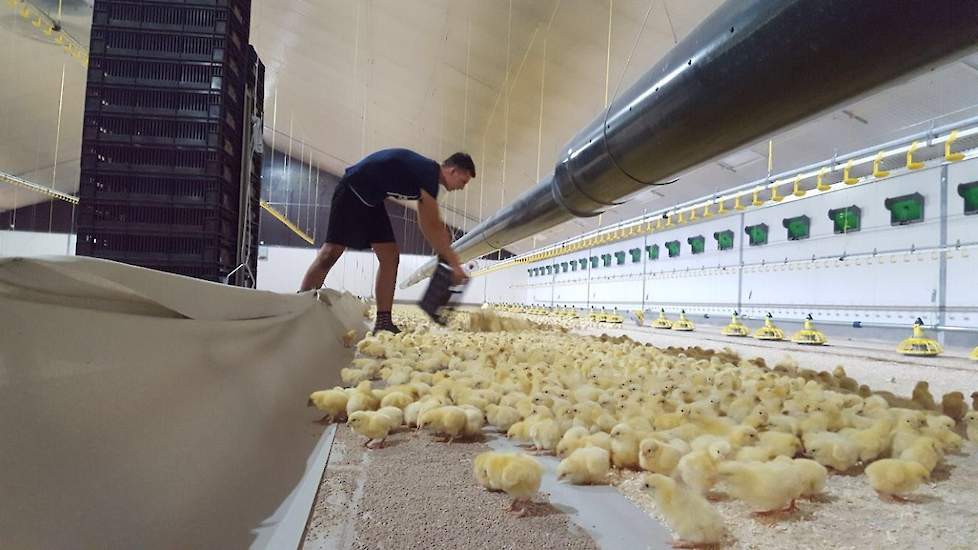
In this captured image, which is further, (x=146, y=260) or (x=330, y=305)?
(x=330, y=305)

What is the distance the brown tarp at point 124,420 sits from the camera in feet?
1.59

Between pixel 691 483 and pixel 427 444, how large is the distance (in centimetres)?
52

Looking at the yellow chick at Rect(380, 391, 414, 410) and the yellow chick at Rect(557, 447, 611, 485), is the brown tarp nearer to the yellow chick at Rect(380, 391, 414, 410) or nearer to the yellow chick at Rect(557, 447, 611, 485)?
the yellow chick at Rect(380, 391, 414, 410)

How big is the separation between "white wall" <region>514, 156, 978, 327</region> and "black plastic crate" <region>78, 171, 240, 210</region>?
429cm

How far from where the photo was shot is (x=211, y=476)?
0.70 meters

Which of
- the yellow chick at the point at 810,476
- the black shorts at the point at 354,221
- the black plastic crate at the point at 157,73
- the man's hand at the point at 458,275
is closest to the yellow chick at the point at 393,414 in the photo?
the yellow chick at the point at 810,476

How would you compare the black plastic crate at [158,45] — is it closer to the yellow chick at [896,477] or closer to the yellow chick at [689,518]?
the yellow chick at [689,518]

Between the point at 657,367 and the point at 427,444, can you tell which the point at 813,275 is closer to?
the point at 657,367

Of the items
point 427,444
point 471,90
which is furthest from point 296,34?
point 427,444

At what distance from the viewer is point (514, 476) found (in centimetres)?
75

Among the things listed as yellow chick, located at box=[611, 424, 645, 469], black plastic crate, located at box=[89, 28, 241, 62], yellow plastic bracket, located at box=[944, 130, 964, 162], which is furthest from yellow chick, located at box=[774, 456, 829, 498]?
black plastic crate, located at box=[89, 28, 241, 62]

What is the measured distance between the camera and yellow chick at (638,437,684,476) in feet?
2.89

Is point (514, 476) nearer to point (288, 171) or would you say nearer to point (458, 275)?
point (458, 275)

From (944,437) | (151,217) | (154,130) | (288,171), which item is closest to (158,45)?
(154,130)
